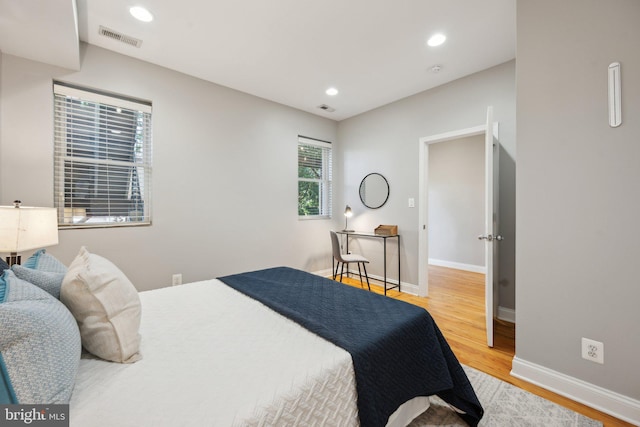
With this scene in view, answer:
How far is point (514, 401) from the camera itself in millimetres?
1648

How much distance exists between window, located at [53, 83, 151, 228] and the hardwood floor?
313cm

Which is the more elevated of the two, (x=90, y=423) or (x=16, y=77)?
(x=16, y=77)

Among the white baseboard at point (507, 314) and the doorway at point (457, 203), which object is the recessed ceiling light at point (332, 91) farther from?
the white baseboard at point (507, 314)

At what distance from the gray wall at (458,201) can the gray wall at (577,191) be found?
3.32m

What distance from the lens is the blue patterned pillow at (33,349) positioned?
68cm

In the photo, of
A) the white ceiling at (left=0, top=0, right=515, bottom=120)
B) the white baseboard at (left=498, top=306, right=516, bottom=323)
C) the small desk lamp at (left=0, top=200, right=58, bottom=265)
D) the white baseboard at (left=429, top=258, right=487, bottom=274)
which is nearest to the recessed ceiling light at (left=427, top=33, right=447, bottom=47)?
the white ceiling at (left=0, top=0, right=515, bottom=120)

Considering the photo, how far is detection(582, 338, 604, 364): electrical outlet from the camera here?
1.58m

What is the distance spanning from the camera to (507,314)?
9.33 feet

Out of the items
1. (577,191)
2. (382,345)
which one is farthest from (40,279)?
(577,191)

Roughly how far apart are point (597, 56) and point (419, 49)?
137 cm

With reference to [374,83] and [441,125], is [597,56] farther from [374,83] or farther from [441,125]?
[374,83]

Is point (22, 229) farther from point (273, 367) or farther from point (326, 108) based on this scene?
point (326, 108)

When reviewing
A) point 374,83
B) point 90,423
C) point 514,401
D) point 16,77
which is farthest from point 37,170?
point 514,401

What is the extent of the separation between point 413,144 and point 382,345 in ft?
9.96
